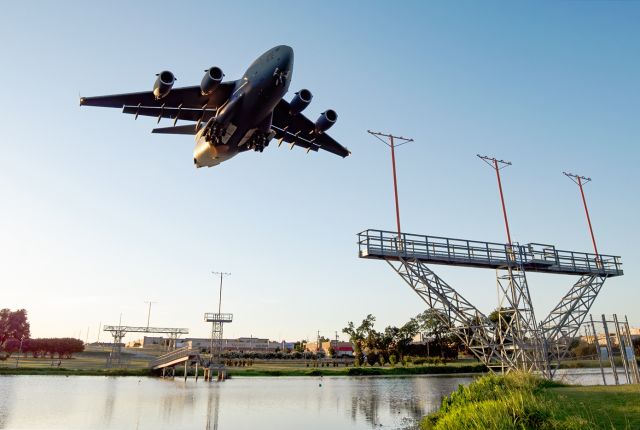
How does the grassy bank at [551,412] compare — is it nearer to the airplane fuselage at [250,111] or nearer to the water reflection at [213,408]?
the water reflection at [213,408]

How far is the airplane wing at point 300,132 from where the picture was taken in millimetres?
27906

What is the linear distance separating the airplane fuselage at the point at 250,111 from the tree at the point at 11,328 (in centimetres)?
9948

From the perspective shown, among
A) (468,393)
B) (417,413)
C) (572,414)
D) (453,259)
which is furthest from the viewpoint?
(453,259)

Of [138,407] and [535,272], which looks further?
[535,272]

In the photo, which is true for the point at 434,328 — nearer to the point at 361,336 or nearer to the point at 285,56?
the point at 361,336

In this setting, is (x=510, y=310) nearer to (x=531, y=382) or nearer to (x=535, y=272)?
(x=535, y=272)

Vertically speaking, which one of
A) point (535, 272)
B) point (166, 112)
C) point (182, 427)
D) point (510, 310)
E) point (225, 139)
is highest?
point (166, 112)

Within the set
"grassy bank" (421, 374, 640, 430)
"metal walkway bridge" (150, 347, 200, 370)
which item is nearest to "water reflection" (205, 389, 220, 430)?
"grassy bank" (421, 374, 640, 430)

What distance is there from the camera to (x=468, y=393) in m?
17.6

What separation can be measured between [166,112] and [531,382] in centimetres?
2250

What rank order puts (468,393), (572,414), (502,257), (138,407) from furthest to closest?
1. (502,257)
2. (138,407)
3. (468,393)
4. (572,414)

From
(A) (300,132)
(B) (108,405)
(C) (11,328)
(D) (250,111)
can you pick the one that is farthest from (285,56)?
(C) (11,328)

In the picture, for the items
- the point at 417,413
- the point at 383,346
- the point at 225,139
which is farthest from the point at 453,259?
the point at 383,346

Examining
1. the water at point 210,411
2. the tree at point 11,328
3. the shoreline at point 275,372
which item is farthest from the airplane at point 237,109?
the tree at point 11,328
